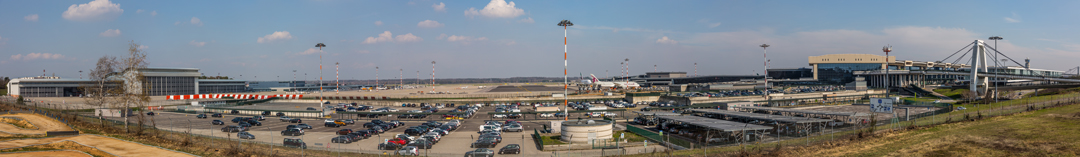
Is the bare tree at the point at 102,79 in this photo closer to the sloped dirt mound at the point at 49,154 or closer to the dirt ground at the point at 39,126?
the dirt ground at the point at 39,126

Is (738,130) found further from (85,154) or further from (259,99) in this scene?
(259,99)

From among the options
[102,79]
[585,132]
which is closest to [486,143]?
[585,132]

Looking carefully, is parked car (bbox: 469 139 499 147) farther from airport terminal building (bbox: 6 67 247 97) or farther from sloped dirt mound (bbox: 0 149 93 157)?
airport terminal building (bbox: 6 67 247 97)

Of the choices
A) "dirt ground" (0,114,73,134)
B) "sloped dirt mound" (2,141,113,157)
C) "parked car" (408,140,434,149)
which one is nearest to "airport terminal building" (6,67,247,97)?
"dirt ground" (0,114,73,134)

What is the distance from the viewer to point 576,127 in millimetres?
30391

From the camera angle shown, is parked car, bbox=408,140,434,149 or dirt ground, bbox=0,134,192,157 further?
parked car, bbox=408,140,434,149

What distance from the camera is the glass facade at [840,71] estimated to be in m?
139

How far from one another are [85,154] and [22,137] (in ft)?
43.1

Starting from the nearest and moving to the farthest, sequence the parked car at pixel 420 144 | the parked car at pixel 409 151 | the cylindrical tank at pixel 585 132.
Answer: the parked car at pixel 409 151 → the parked car at pixel 420 144 → the cylindrical tank at pixel 585 132

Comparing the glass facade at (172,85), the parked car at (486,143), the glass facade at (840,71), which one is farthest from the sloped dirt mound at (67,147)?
the glass facade at (840,71)

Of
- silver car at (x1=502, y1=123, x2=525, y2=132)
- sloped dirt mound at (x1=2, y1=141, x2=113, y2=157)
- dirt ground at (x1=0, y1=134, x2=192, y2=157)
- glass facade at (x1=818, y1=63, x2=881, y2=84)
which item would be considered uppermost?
glass facade at (x1=818, y1=63, x2=881, y2=84)

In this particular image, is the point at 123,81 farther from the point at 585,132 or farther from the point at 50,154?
the point at 585,132

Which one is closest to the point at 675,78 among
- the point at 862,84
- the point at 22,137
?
the point at 862,84

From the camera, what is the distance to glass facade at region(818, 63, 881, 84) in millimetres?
139125
